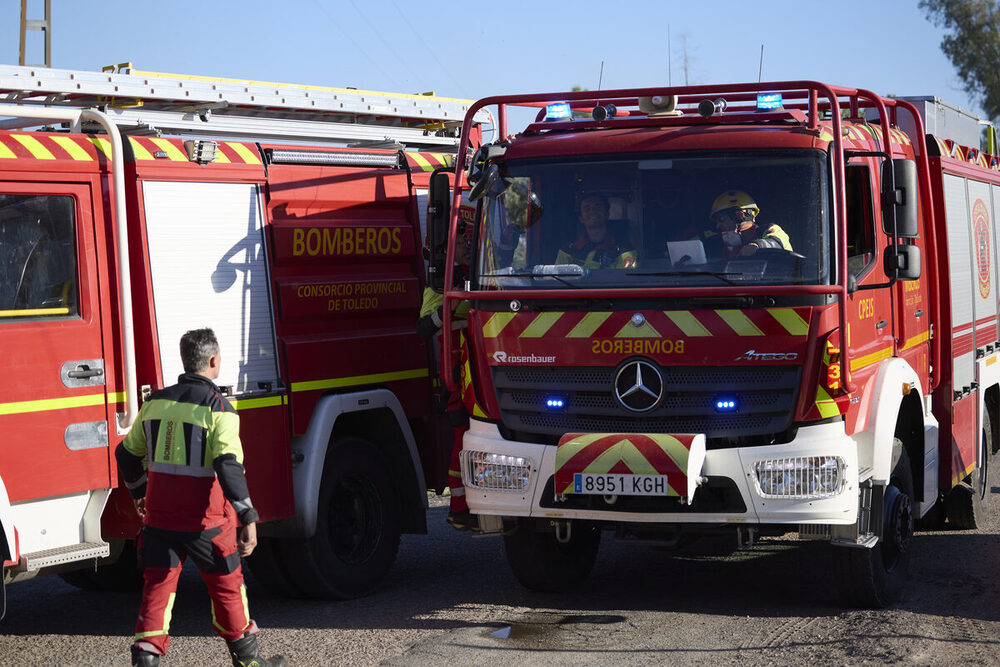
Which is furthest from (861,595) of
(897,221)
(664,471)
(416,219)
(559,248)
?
(416,219)

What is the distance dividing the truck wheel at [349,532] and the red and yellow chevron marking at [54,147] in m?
2.35

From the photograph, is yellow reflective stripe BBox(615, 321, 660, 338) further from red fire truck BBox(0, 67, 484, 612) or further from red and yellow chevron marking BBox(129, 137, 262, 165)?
red and yellow chevron marking BBox(129, 137, 262, 165)

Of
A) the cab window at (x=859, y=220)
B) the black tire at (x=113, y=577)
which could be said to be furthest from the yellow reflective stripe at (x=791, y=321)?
the black tire at (x=113, y=577)

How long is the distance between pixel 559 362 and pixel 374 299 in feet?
6.02

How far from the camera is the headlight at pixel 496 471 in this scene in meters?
6.95

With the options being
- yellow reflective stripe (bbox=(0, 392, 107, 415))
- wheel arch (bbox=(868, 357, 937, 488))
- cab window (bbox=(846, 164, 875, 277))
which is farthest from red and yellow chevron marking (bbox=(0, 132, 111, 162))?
wheel arch (bbox=(868, 357, 937, 488))

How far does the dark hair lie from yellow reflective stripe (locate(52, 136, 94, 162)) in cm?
139

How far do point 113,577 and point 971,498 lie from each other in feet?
20.7

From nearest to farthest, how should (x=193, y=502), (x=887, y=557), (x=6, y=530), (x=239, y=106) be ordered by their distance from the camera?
1. (x=193, y=502)
2. (x=6, y=530)
3. (x=887, y=557)
4. (x=239, y=106)

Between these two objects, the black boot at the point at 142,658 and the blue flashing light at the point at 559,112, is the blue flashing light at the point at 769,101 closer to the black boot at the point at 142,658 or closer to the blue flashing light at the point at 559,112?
the blue flashing light at the point at 559,112

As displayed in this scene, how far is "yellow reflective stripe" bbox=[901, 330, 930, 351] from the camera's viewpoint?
794cm

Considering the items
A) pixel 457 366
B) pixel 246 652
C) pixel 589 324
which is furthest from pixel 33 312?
pixel 589 324

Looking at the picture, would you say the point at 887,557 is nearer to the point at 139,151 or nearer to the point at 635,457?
the point at 635,457

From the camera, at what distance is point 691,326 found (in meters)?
6.65
